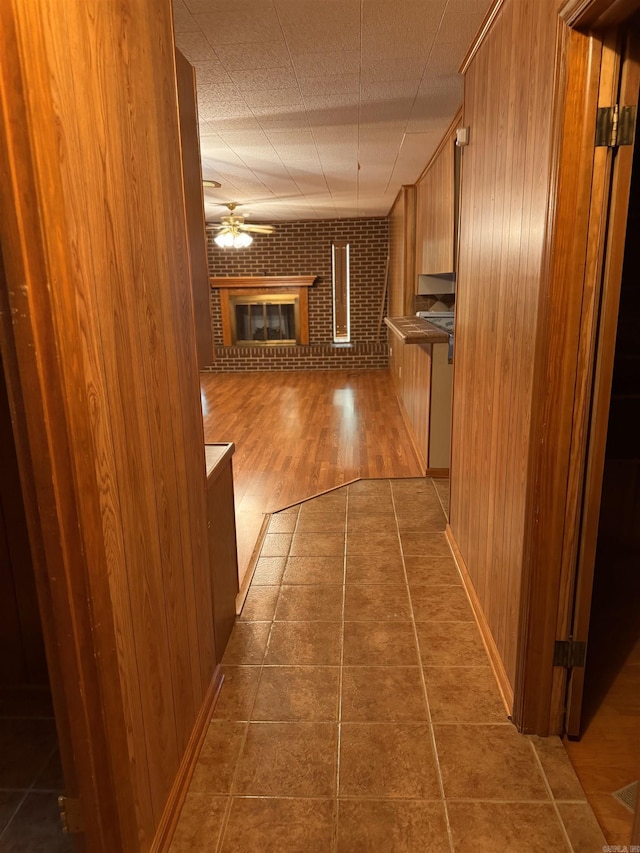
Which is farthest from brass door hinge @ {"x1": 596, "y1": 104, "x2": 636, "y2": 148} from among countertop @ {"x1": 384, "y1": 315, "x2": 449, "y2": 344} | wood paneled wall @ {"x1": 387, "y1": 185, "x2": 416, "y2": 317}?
wood paneled wall @ {"x1": 387, "y1": 185, "x2": 416, "y2": 317}

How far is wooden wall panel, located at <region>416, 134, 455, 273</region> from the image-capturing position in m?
3.84

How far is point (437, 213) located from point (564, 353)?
129 inches

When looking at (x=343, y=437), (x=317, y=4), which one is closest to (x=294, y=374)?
(x=343, y=437)

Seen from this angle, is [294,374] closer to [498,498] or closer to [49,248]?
[498,498]

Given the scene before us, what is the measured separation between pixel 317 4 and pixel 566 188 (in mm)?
1237

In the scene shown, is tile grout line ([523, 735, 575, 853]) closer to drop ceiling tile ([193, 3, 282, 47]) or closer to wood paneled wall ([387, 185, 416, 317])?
drop ceiling tile ([193, 3, 282, 47])

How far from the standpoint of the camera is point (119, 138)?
47.0 inches

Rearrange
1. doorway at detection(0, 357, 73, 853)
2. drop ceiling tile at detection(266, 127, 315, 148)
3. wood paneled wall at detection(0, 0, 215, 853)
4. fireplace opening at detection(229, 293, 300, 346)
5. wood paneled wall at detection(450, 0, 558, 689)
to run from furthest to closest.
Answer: fireplace opening at detection(229, 293, 300, 346) → drop ceiling tile at detection(266, 127, 315, 148) → wood paneled wall at detection(450, 0, 558, 689) → doorway at detection(0, 357, 73, 853) → wood paneled wall at detection(0, 0, 215, 853)

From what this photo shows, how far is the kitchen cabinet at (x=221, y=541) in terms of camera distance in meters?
2.06

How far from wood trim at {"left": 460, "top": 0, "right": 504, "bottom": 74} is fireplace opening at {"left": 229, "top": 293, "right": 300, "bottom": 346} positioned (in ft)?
20.9

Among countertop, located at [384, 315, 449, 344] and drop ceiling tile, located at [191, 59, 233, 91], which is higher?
drop ceiling tile, located at [191, 59, 233, 91]

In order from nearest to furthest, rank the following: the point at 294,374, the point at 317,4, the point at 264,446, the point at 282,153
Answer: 1. the point at 317,4
2. the point at 282,153
3. the point at 264,446
4. the point at 294,374

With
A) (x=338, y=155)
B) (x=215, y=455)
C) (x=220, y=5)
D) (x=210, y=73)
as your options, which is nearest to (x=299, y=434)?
(x=338, y=155)

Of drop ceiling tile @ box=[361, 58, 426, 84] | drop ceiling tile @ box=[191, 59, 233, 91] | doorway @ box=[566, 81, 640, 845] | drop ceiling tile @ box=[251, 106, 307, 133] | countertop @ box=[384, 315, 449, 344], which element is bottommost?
doorway @ box=[566, 81, 640, 845]
